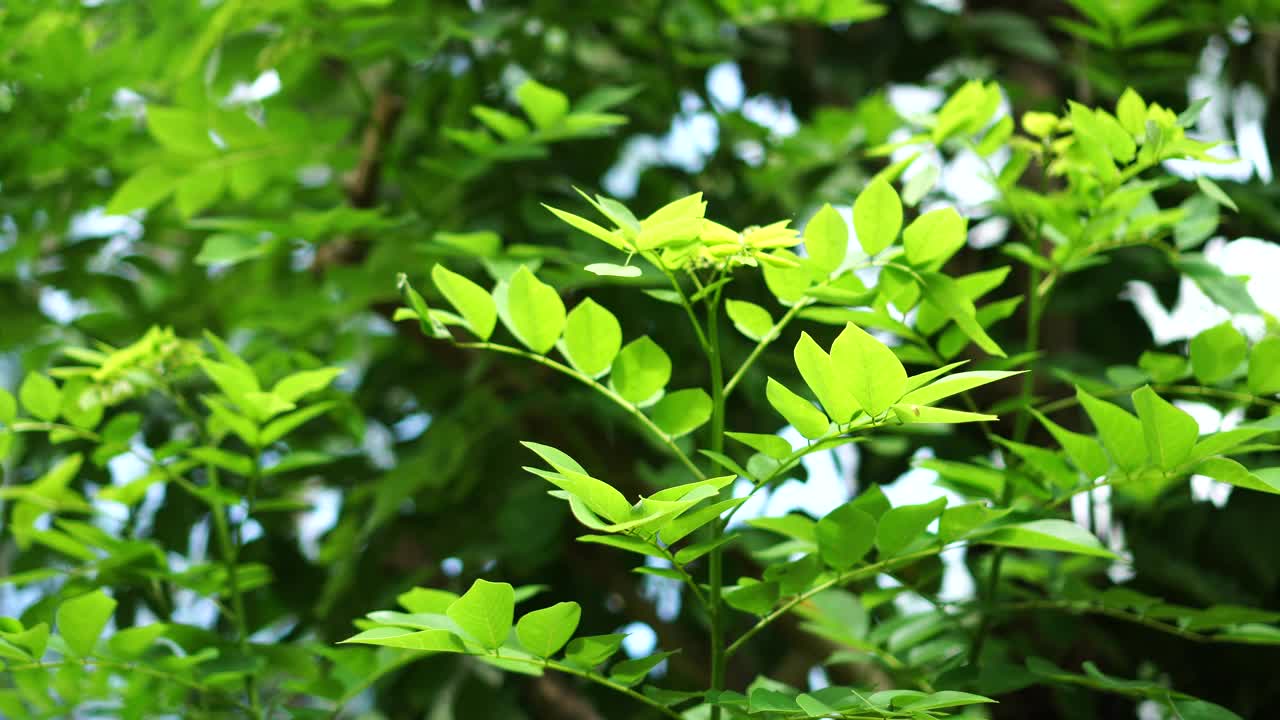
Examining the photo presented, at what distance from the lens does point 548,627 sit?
44 centimetres

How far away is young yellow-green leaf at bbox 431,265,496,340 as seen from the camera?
49cm

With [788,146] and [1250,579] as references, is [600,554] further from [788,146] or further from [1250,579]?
[1250,579]

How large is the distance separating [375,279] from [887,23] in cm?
57

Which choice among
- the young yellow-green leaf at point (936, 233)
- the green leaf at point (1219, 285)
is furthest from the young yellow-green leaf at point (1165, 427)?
the green leaf at point (1219, 285)

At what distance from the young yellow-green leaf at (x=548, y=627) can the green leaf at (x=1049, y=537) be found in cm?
18

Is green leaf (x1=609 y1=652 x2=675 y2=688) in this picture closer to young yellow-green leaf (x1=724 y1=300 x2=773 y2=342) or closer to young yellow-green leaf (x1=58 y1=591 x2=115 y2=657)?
young yellow-green leaf (x1=724 y1=300 x2=773 y2=342)

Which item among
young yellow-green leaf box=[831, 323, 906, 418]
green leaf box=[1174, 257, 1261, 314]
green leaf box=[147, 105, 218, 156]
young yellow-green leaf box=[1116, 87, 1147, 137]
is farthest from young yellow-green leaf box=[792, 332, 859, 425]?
green leaf box=[147, 105, 218, 156]

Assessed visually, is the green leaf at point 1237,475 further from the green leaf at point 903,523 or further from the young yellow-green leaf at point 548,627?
the young yellow-green leaf at point 548,627

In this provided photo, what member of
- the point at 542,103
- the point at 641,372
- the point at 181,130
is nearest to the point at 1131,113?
the point at 641,372

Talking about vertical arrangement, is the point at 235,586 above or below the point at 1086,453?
below

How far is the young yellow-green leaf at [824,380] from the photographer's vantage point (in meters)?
0.41

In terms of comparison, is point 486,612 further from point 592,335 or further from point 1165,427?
point 1165,427

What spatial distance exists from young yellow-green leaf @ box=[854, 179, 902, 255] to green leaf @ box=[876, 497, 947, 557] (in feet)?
0.39

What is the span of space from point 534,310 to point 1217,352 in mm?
371
